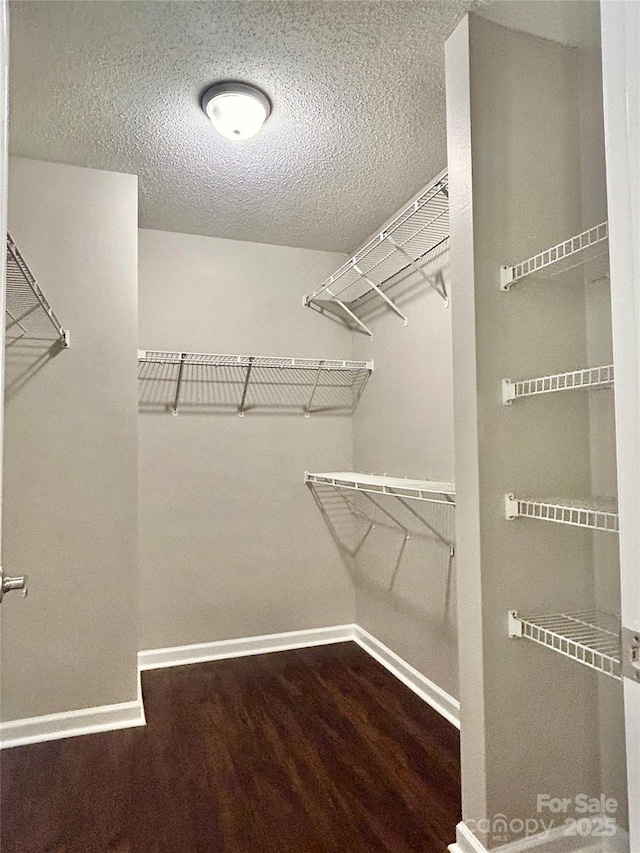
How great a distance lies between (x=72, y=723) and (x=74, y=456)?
1.11 metres

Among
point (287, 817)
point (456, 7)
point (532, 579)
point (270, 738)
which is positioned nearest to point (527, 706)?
point (532, 579)

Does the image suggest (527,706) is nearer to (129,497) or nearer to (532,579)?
(532,579)

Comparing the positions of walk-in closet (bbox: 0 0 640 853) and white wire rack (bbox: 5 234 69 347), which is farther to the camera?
white wire rack (bbox: 5 234 69 347)

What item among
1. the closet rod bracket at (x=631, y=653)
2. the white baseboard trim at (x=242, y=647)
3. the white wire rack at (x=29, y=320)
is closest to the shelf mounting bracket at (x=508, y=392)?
the closet rod bracket at (x=631, y=653)

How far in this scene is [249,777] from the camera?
188 cm

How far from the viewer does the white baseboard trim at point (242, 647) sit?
2.83 m

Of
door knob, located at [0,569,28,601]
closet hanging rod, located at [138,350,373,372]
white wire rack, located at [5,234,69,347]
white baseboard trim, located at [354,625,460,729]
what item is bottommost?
white baseboard trim, located at [354,625,460,729]

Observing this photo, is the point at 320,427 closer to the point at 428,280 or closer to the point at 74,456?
the point at 428,280

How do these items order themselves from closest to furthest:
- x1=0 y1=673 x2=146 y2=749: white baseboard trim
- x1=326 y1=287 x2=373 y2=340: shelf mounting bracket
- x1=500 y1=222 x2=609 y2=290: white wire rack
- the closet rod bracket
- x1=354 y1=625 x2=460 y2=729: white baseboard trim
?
the closet rod bracket → x1=500 y1=222 x2=609 y2=290: white wire rack → x1=0 y1=673 x2=146 y2=749: white baseboard trim → x1=354 y1=625 x2=460 y2=729: white baseboard trim → x1=326 y1=287 x2=373 y2=340: shelf mounting bracket

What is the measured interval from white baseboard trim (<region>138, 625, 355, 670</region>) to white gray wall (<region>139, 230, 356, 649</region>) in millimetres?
42

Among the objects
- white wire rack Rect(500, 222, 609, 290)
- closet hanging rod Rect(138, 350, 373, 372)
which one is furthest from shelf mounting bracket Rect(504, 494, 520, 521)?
closet hanging rod Rect(138, 350, 373, 372)

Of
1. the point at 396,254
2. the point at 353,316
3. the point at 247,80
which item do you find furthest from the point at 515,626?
the point at 353,316

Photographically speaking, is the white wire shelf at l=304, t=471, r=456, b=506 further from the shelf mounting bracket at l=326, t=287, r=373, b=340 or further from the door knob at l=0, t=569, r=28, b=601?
the door knob at l=0, t=569, r=28, b=601

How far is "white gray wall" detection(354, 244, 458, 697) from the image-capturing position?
2.36 m
